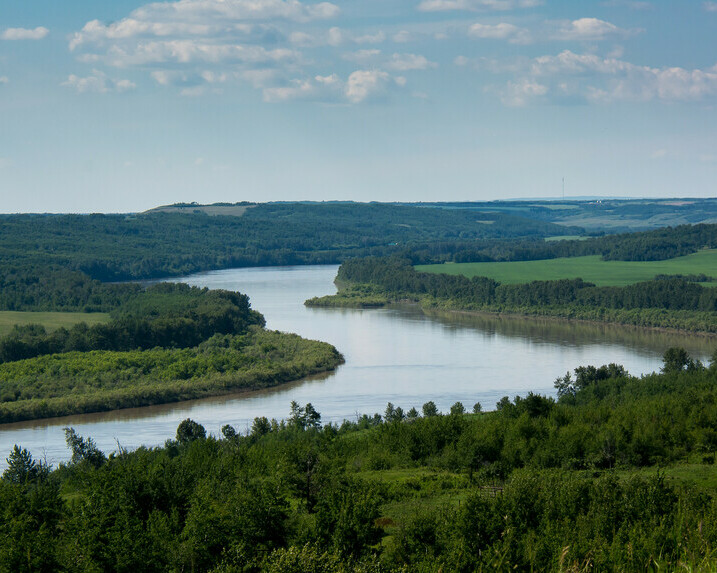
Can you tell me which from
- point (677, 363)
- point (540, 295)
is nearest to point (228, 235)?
point (540, 295)

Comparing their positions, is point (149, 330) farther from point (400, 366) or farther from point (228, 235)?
point (228, 235)

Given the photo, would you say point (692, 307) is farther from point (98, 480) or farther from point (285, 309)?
point (98, 480)

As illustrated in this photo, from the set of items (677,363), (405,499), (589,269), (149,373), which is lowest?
(149,373)

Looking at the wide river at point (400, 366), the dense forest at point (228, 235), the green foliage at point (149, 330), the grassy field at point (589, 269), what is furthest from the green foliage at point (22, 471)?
the dense forest at point (228, 235)

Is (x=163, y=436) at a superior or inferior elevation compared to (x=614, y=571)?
inferior

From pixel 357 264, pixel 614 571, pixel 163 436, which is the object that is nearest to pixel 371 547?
pixel 614 571
